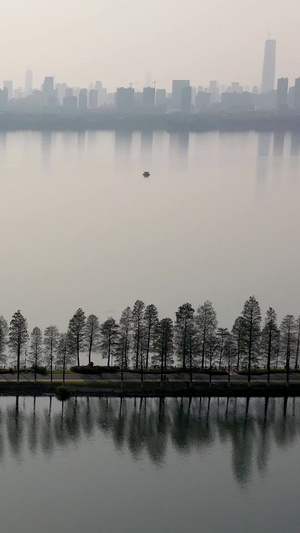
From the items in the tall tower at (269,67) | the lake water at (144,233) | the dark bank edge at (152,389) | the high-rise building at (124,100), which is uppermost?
the tall tower at (269,67)

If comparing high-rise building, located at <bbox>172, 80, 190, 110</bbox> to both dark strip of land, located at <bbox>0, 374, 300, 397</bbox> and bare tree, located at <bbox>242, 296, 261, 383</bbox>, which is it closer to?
bare tree, located at <bbox>242, 296, 261, 383</bbox>

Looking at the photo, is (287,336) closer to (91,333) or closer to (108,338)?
(108,338)

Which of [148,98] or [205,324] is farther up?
[148,98]

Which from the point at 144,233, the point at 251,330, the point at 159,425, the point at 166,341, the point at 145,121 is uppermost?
the point at 145,121

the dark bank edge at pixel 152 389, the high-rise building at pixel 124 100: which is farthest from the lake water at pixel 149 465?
the high-rise building at pixel 124 100

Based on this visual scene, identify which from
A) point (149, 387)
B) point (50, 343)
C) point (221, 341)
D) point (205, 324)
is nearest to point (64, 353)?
point (50, 343)

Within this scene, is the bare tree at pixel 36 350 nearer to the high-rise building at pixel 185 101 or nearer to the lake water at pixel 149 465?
the lake water at pixel 149 465
